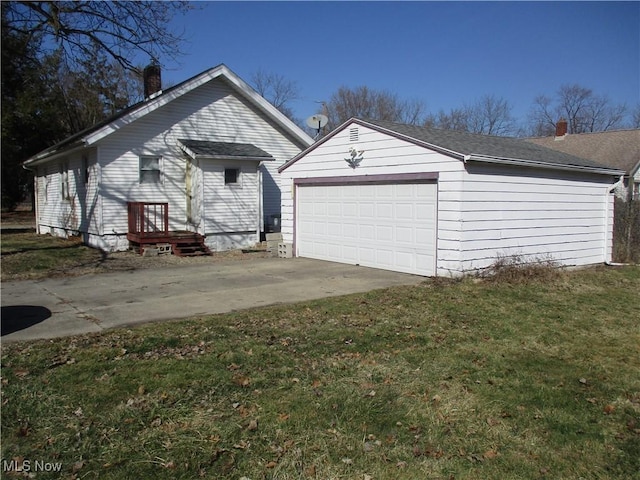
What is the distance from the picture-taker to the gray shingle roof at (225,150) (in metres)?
16.6

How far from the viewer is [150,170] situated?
16.8 metres

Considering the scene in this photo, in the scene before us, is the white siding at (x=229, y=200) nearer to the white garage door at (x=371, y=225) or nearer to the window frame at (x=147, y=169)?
the window frame at (x=147, y=169)

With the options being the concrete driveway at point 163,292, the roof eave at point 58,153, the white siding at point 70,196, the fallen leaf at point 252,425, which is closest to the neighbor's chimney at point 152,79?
the white siding at point 70,196

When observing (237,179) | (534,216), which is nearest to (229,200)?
(237,179)

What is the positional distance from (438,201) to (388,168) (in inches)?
64.9

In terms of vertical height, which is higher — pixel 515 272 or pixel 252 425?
pixel 515 272

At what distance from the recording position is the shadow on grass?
22.3ft

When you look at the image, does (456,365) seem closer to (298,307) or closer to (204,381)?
(204,381)

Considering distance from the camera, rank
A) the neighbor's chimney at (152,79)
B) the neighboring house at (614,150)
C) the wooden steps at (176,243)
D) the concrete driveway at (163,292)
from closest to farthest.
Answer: the concrete driveway at (163,292), the wooden steps at (176,243), the neighbor's chimney at (152,79), the neighboring house at (614,150)

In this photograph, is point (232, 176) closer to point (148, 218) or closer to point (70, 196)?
point (148, 218)

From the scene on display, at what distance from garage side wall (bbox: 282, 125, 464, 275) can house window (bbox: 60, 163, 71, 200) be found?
9437 millimetres

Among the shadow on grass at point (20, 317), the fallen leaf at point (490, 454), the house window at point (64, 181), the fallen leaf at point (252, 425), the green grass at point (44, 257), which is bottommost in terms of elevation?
the fallen leaf at point (490, 454)

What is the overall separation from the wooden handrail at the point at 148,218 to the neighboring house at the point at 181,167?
0.03 m

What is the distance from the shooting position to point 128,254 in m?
15.5
